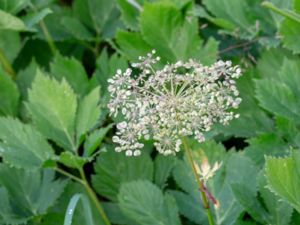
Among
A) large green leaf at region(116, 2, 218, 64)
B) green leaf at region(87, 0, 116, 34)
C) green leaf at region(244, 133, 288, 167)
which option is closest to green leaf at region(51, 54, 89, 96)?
large green leaf at region(116, 2, 218, 64)

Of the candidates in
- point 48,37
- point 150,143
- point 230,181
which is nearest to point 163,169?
point 150,143

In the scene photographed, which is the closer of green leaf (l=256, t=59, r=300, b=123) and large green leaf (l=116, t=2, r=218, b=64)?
green leaf (l=256, t=59, r=300, b=123)

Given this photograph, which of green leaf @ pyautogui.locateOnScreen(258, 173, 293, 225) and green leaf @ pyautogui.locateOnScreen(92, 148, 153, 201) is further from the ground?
green leaf @ pyautogui.locateOnScreen(92, 148, 153, 201)

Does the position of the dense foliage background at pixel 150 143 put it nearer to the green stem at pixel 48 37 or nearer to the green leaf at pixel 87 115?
the green leaf at pixel 87 115

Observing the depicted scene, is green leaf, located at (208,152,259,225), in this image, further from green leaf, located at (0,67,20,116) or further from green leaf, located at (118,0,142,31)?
green leaf, located at (0,67,20,116)

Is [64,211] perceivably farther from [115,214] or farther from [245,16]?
[245,16]

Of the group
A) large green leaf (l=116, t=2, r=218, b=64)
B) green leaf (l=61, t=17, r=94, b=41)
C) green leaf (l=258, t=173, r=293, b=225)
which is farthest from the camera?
green leaf (l=61, t=17, r=94, b=41)

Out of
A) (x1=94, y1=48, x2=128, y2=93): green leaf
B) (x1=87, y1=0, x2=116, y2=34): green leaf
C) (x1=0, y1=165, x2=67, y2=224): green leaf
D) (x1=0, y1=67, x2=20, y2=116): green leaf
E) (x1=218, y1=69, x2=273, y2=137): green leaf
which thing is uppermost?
(x1=87, y1=0, x2=116, y2=34): green leaf
